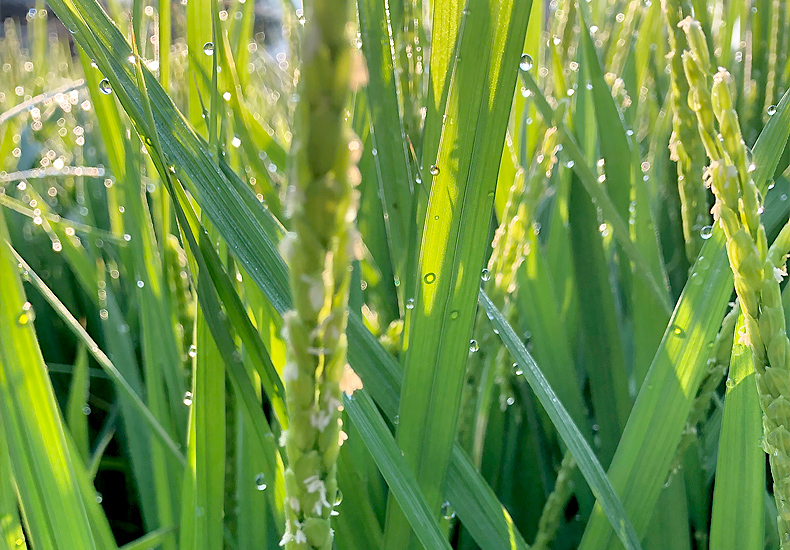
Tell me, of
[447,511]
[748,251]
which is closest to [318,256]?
[748,251]

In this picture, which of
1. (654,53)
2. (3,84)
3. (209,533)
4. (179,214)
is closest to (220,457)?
(209,533)

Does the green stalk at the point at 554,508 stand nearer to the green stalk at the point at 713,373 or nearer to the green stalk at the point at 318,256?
the green stalk at the point at 713,373

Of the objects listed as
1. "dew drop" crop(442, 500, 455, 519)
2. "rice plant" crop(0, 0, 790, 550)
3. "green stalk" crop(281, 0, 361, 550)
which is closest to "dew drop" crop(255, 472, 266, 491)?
"rice plant" crop(0, 0, 790, 550)

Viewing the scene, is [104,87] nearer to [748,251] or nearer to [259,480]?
[259,480]

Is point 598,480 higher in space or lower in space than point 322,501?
lower

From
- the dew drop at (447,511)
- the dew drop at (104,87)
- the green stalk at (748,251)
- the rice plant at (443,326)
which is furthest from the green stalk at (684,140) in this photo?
the dew drop at (104,87)

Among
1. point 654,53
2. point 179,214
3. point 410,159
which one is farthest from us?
point 654,53

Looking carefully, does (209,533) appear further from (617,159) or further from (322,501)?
(617,159)

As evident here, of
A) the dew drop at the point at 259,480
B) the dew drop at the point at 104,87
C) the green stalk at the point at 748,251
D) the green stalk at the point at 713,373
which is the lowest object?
the dew drop at the point at 259,480
